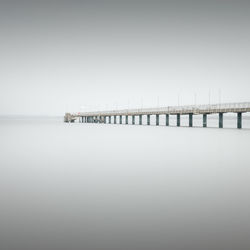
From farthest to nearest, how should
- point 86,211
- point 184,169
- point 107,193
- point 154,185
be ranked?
point 184,169 → point 154,185 → point 107,193 → point 86,211

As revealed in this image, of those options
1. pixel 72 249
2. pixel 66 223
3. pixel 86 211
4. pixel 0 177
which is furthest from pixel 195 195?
pixel 0 177

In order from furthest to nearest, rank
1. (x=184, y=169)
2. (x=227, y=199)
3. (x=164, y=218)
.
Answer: (x=184, y=169) < (x=227, y=199) < (x=164, y=218)

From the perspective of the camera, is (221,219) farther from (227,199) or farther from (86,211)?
(86,211)

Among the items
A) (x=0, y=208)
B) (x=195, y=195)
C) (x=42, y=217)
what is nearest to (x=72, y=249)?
(x=42, y=217)

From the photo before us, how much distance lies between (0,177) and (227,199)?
18.8 ft

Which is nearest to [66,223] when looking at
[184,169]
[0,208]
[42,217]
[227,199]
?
[42,217]

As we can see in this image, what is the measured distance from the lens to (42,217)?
4809mm

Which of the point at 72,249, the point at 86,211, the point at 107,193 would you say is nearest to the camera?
the point at 72,249

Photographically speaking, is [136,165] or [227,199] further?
[136,165]

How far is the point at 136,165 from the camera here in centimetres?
1039

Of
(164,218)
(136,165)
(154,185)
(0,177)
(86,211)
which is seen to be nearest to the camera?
(164,218)

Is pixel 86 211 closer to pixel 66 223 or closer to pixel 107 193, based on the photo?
pixel 66 223

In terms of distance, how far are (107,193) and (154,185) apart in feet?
4.42

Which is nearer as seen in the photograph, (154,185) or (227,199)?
(227,199)
